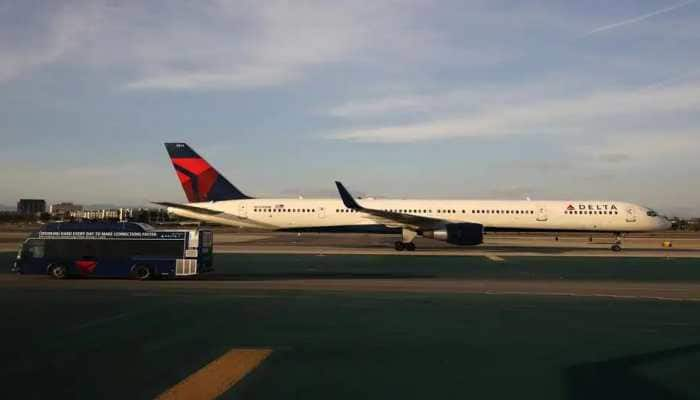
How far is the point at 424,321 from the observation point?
43.0 ft

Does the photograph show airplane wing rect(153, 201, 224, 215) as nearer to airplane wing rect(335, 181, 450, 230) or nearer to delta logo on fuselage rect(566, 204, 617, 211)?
airplane wing rect(335, 181, 450, 230)

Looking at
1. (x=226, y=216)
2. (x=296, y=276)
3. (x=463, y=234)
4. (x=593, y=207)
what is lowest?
(x=296, y=276)

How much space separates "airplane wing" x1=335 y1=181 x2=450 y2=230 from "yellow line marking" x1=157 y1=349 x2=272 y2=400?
27.3 m

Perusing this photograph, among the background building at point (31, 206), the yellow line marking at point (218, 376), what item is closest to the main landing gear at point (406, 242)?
the yellow line marking at point (218, 376)

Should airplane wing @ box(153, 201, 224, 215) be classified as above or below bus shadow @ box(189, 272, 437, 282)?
above

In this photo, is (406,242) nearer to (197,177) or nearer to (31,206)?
(197,177)

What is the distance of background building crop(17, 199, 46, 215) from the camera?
165 metres

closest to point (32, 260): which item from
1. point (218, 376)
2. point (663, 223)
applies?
point (218, 376)

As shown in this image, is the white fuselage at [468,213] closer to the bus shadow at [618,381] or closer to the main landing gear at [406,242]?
the main landing gear at [406,242]

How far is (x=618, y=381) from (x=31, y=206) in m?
191

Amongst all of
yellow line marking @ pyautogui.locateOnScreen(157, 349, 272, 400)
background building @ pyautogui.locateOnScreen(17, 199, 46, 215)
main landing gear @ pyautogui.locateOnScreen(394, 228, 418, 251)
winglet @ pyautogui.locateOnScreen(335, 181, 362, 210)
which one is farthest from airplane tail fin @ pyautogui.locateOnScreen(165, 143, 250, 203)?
background building @ pyautogui.locateOnScreen(17, 199, 46, 215)

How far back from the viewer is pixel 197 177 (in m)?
43.2

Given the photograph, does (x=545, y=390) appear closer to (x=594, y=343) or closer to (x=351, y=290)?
(x=594, y=343)

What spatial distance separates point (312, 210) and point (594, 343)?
30920 mm
